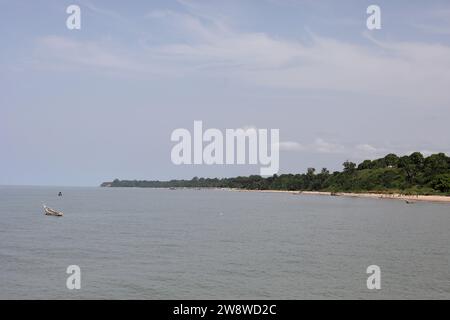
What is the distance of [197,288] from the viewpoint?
45344 mm

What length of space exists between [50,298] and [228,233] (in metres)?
49.2

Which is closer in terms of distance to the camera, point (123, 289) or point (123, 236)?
point (123, 289)
